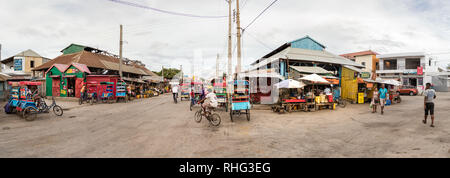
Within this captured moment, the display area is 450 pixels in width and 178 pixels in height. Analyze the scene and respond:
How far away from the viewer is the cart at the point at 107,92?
1757cm

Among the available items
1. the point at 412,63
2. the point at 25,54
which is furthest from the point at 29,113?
the point at 412,63

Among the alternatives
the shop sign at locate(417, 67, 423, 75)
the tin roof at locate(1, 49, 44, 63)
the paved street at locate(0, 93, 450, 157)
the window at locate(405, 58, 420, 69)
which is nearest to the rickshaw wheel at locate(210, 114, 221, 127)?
the paved street at locate(0, 93, 450, 157)

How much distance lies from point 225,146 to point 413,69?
44855mm

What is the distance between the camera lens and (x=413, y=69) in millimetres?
33594

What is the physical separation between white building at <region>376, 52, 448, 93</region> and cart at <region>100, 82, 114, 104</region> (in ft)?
139

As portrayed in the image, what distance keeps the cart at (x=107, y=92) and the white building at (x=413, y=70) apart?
4248 centimetres

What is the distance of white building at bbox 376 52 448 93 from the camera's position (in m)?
32.2

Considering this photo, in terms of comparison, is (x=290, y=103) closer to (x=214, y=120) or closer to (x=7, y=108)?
(x=214, y=120)

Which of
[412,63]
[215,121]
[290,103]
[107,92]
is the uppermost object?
[412,63]

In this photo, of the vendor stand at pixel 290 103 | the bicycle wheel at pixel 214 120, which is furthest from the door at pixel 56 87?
the vendor stand at pixel 290 103

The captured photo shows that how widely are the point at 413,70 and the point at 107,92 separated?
47572mm

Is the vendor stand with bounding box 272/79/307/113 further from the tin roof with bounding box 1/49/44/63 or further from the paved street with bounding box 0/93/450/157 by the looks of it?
the tin roof with bounding box 1/49/44/63

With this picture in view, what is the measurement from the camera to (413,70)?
1293 inches

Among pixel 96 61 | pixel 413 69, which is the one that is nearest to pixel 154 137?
pixel 96 61
